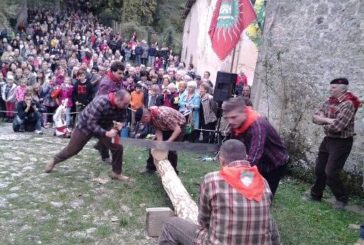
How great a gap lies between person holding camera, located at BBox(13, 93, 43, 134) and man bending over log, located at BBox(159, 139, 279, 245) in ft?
28.1

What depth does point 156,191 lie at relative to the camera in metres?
6.34

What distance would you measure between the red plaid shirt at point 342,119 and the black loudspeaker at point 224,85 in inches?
104

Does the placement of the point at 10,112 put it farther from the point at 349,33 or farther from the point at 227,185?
the point at 227,185

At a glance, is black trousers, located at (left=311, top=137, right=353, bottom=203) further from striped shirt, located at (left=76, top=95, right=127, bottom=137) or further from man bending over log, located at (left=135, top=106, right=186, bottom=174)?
striped shirt, located at (left=76, top=95, right=127, bottom=137)

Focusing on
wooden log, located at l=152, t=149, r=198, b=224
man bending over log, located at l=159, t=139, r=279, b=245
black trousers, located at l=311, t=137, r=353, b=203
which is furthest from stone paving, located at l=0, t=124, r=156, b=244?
black trousers, located at l=311, t=137, r=353, b=203

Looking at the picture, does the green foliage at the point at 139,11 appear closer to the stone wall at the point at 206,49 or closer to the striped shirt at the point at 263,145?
the stone wall at the point at 206,49

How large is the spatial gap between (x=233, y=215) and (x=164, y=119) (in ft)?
11.3

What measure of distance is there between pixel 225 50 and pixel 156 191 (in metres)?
4.25

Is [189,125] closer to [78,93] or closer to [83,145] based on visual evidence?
[78,93]

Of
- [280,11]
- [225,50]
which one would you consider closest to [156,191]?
[225,50]

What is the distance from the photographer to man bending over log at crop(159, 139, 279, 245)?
10.2 feet

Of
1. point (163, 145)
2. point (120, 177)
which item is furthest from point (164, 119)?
point (120, 177)

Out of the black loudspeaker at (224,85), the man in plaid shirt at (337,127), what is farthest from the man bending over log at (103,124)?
the man in plaid shirt at (337,127)

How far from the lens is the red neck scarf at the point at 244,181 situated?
3.13 meters
